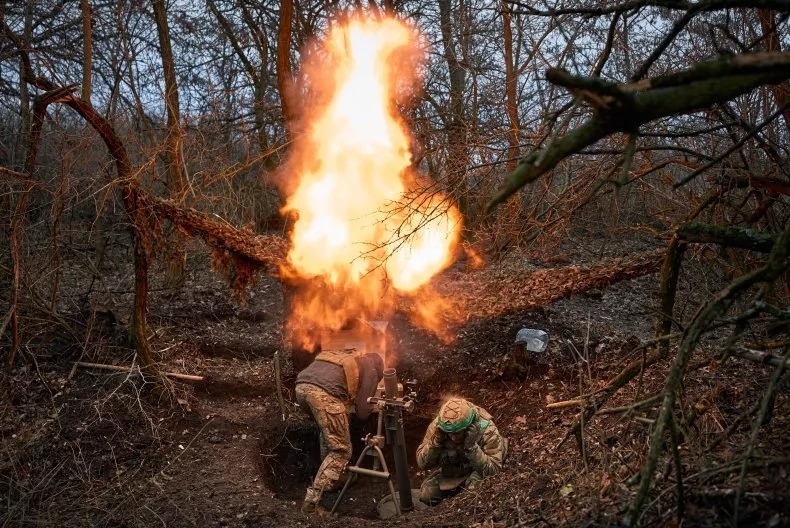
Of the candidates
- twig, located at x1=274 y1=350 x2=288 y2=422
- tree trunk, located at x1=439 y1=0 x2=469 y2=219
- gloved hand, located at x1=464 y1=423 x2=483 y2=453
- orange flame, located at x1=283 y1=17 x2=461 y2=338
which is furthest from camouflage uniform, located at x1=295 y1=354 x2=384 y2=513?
tree trunk, located at x1=439 y1=0 x2=469 y2=219

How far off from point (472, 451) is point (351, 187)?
420 centimetres

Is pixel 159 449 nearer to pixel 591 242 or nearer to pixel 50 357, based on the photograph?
pixel 50 357

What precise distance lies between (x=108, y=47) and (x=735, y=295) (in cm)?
1278

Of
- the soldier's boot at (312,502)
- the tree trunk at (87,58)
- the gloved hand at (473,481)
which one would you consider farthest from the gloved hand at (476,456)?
the tree trunk at (87,58)

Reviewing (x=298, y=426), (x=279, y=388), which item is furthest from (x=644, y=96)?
(x=298, y=426)

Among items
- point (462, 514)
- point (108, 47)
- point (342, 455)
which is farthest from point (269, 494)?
point (108, 47)

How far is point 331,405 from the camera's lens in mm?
6797

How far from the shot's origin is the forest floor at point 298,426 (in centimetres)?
378

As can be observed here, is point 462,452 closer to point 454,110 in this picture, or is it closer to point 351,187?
point 351,187

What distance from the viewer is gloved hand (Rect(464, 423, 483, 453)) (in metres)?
6.12

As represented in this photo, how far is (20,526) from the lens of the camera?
517cm

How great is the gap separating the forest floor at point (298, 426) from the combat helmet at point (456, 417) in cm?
58

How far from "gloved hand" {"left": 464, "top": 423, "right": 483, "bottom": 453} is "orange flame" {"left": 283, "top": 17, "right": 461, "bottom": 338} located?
244 cm

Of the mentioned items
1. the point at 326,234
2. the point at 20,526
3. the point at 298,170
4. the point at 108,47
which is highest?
the point at 108,47
